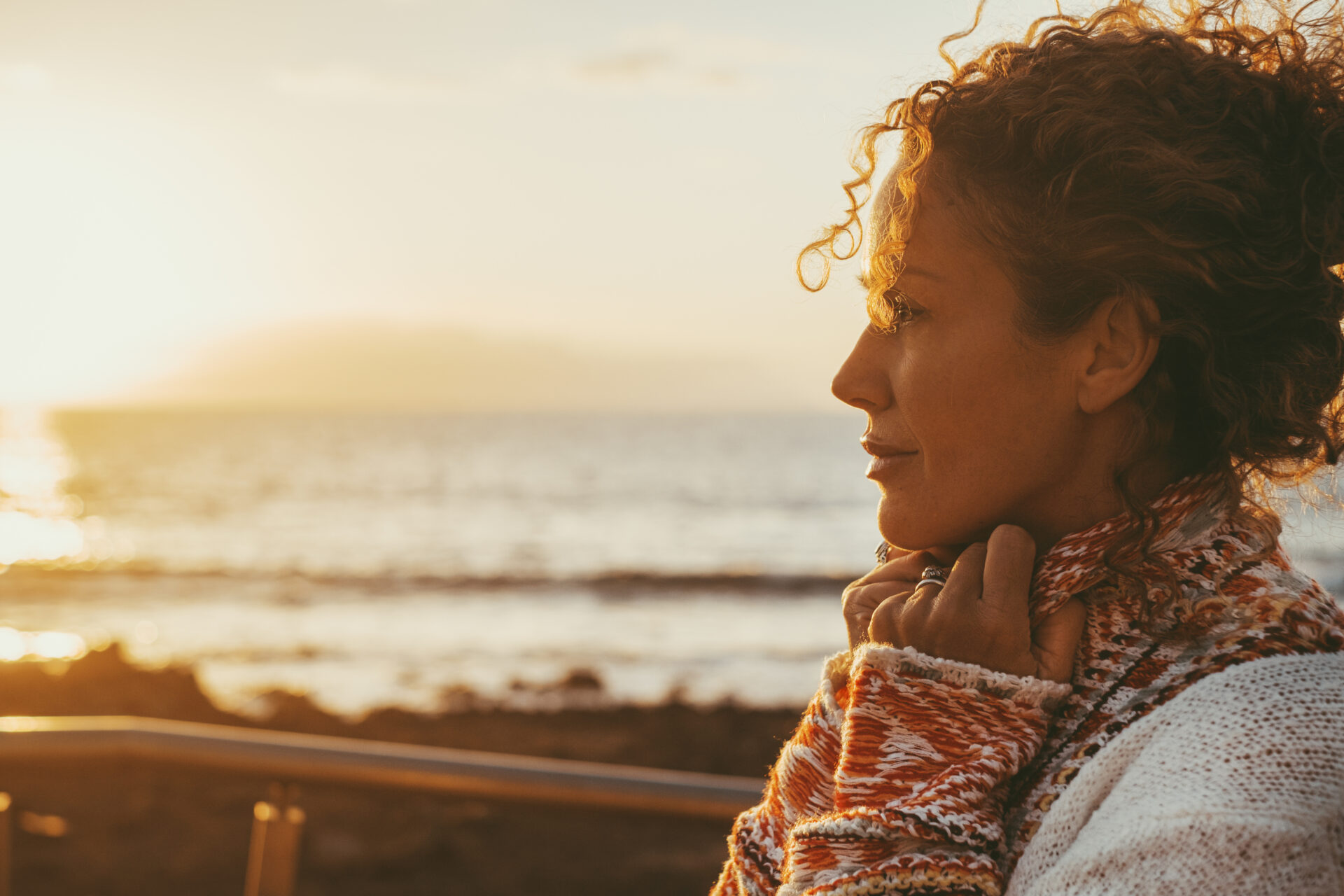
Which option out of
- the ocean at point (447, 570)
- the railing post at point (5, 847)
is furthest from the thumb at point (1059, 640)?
the railing post at point (5, 847)

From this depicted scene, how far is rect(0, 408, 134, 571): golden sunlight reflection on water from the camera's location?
26.6 meters

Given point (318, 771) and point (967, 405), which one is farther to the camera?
point (318, 771)

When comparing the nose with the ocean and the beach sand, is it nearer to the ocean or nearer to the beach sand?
the ocean

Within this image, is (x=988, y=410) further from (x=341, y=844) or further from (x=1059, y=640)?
(x=341, y=844)

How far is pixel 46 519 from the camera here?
3659cm

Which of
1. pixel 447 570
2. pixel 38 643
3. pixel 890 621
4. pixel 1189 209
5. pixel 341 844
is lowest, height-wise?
pixel 447 570

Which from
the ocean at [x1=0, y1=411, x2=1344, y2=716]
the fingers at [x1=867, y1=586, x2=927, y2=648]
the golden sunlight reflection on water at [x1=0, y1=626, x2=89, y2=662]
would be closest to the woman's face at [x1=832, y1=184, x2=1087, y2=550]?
the fingers at [x1=867, y1=586, x2=927, y2=648]

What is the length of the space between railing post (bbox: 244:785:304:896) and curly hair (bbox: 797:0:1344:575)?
174 centimetres

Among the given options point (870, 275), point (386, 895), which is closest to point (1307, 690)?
point (870, 275)

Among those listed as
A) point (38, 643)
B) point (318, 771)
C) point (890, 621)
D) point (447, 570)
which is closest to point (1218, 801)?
point (890, 621)

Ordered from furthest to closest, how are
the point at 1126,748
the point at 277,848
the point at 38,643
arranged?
the point at 38,643 < the point at 277,848 < the point at 1126,748

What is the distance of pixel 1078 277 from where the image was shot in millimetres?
1146

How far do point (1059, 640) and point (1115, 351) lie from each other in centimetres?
33

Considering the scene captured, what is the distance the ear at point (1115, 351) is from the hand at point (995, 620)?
0.59 feet
